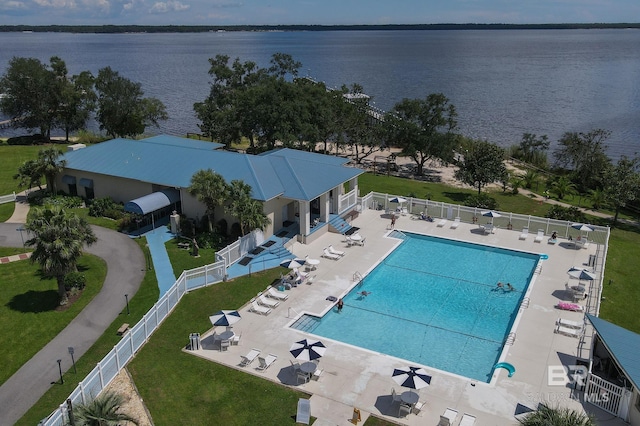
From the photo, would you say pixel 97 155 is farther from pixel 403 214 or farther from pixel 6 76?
pixel 6 76

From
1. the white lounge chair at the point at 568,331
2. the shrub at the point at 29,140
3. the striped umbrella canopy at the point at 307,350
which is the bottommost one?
the white lounge chair at the point at 568,331

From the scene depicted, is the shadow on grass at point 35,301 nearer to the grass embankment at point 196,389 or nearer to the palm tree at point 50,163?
the grass embankment at point 196,389

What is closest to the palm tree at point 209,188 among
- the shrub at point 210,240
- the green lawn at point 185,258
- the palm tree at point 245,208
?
the palm tree at point 245,208

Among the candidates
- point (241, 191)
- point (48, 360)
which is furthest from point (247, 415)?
point (241, 191)

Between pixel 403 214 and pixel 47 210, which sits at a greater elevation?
pixel 47 210

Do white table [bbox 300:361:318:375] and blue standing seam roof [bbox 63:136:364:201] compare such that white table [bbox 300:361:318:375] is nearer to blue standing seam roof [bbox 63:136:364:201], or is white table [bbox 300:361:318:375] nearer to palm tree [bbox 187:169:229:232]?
blue standing seam roof [bbox 63:136:364:201]

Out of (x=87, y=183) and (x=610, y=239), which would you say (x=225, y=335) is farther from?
(x=610, y=239)

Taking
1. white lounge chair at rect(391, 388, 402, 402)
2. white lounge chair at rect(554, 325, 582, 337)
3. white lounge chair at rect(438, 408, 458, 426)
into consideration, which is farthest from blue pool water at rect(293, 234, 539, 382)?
white lounge chair at rect(438, 408, 458, 426)
